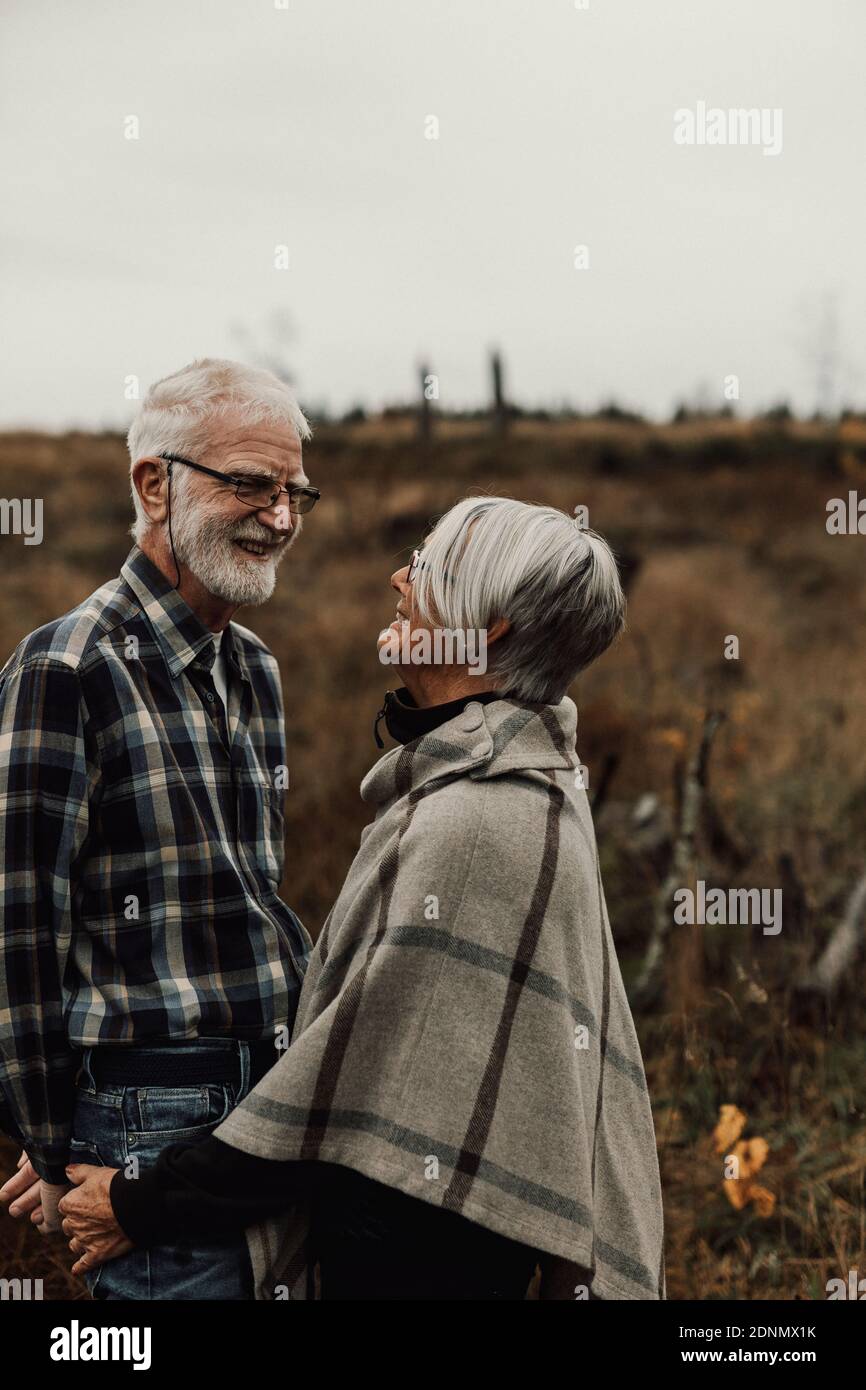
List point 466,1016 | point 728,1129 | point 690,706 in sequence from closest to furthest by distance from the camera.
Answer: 1. point 466,1016
2. point 728,1129
3. point 690,706

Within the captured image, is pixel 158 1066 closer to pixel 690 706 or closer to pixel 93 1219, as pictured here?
pixel 93 1219

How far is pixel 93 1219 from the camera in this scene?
6.76 ft

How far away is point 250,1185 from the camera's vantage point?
1.95m

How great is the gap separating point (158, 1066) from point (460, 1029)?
22.9 inches

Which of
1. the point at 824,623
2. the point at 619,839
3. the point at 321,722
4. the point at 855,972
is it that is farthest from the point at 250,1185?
the point at 824,623

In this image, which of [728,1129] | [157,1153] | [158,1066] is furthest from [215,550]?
[728,1129]

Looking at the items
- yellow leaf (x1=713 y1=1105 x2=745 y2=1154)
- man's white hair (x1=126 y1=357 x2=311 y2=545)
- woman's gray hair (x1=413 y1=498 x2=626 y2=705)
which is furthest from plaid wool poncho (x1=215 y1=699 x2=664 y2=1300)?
yellow leaf (x1=713 y1=1105 x2=745 y2=1154)

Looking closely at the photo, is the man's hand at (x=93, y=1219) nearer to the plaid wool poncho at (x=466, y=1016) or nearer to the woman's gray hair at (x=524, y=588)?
the plaid wool poncho at (x=466, y=1016)

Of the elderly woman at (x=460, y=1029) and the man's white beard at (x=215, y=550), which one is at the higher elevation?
the man's white beard at (x=215, y=550)

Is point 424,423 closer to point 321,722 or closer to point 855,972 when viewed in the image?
point 321,722

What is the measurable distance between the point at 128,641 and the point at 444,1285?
127 centimetres

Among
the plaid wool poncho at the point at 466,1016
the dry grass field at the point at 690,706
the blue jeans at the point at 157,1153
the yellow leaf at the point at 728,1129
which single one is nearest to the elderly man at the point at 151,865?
the blue jeans at the point at 157,1153

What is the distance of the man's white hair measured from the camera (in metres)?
2.29

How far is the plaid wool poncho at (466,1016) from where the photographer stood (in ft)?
6.25
